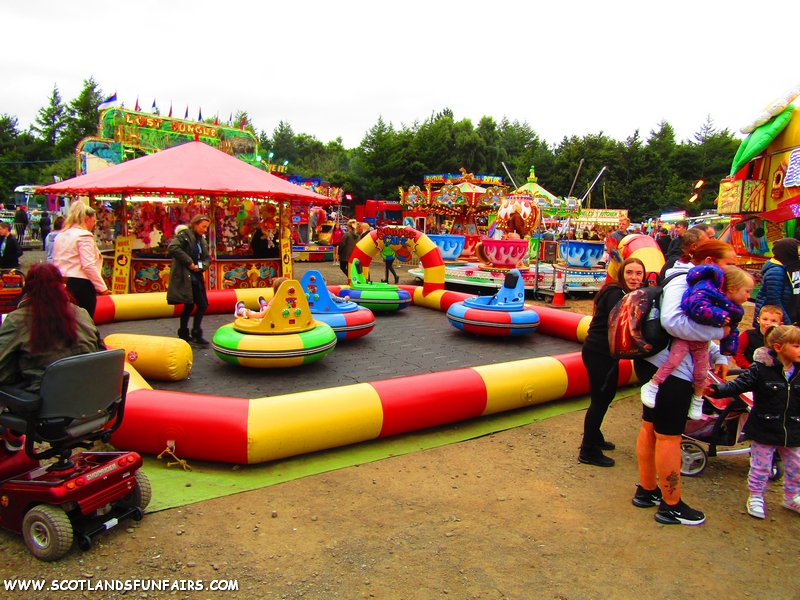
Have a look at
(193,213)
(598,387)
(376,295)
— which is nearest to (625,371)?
(598,387)

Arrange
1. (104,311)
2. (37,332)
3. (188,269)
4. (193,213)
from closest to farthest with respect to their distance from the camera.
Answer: (37,332), (188,269), (104,311), (193,213)

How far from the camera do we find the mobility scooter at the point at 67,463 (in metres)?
2.70

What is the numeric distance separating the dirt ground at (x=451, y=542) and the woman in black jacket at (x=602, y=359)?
17 centimetres

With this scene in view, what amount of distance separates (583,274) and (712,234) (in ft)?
26.5

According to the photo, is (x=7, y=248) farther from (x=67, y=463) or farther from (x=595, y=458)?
(x=595, y=458)

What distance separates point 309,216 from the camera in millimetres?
22844

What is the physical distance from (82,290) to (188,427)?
2116 millimetres

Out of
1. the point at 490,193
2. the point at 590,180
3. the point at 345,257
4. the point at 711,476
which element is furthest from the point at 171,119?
the point at 590,180

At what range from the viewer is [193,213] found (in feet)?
39.3

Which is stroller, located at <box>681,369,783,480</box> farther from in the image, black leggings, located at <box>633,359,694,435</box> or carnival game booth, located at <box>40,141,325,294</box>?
carnival game booth, located at <box>40,141,325,294</box>

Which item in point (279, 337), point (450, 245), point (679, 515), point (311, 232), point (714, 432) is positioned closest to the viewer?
point (679, 515)

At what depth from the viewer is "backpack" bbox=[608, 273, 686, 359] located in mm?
3119

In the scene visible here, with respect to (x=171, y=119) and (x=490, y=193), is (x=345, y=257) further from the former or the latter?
(x=490, y=193)

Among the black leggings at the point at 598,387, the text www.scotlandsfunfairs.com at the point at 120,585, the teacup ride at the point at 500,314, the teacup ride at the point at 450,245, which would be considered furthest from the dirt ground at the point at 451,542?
the teacup ride at the point at 450,245
